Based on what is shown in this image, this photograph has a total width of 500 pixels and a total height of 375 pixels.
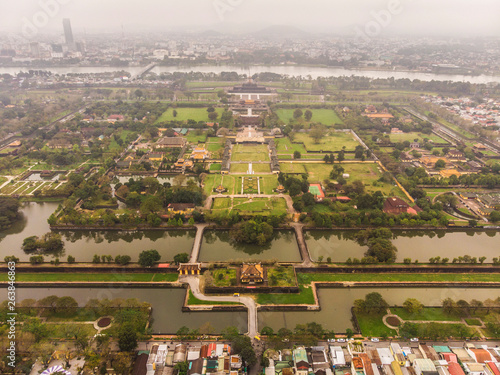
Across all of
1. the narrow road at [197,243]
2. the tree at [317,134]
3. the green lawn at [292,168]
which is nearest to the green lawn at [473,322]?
the narrow road at [197,243]

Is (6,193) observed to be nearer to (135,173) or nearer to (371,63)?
(135,173)

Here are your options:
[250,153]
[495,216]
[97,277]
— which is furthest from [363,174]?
[97,277]

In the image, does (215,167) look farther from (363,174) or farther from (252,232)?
(363,174)

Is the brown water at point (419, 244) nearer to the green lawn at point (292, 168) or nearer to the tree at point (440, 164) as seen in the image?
the green lawn at point (292, 168)

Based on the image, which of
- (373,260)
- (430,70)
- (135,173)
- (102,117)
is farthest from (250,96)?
(430,70)

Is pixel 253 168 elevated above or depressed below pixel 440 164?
below

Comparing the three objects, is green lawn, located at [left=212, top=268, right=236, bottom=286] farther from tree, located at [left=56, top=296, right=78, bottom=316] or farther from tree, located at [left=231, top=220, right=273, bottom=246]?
tree, located at [left=56, top=296, right=78, bottom=316]
